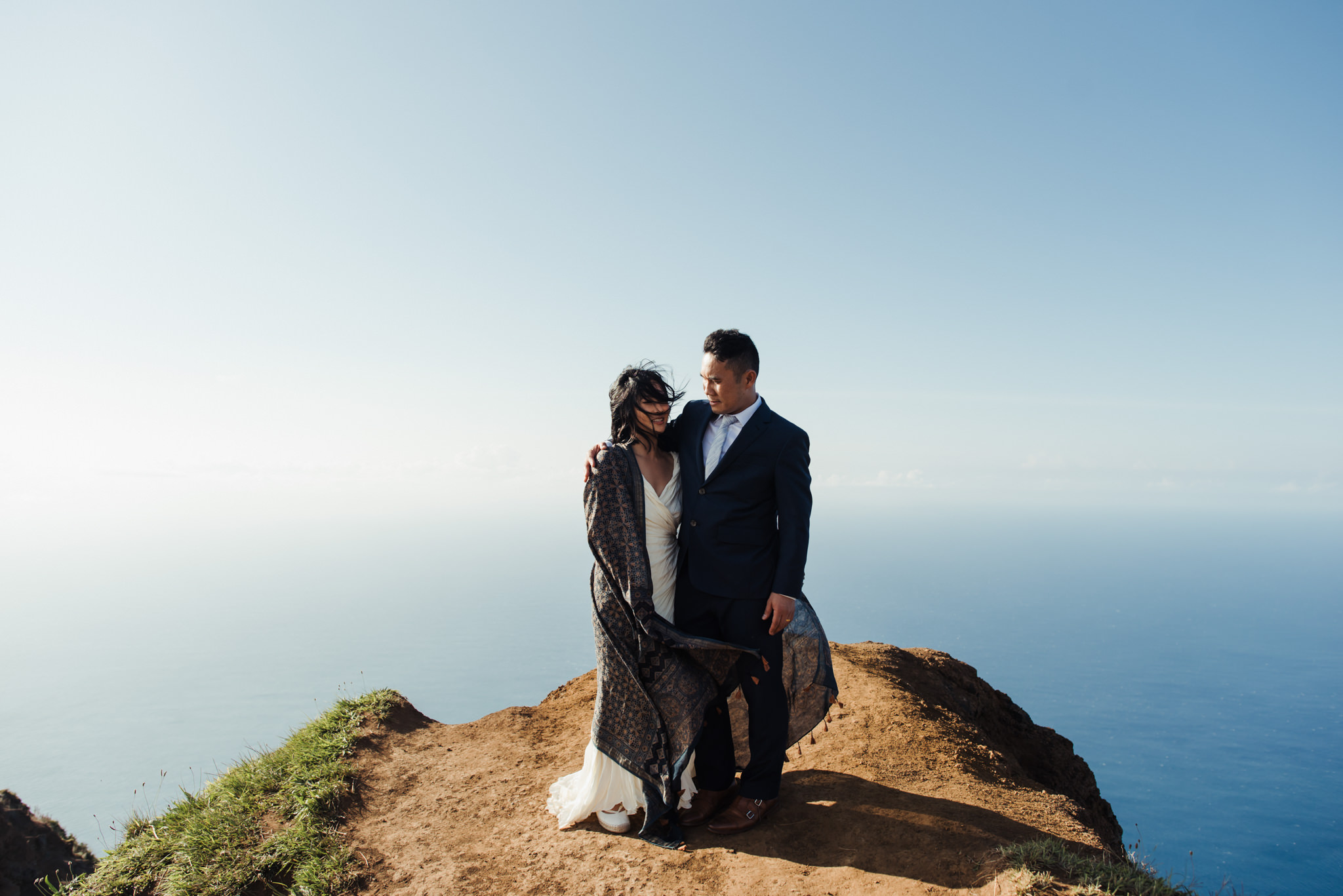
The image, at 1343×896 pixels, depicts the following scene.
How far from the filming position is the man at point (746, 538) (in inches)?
144

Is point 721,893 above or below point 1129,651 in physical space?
above

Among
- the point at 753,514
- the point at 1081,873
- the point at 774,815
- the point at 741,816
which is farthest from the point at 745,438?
the point at 1081,873

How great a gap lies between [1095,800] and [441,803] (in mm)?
6870

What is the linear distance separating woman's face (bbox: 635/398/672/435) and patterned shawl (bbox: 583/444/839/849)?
20 centimetres

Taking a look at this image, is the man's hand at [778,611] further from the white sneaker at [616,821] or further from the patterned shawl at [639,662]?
the white sneaker at [616,821]

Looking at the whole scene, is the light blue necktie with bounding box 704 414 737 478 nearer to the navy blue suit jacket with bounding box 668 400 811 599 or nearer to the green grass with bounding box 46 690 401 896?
the navy blue suit jacket with bounding box 668 400 811 599

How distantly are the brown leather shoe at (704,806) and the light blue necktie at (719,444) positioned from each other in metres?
2.02

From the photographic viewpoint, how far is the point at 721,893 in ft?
10.7

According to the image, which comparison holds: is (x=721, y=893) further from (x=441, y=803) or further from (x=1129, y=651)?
(x=1129, y=651)

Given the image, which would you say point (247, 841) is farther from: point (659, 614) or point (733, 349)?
point (733, 349)

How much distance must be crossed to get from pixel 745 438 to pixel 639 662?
152 cm

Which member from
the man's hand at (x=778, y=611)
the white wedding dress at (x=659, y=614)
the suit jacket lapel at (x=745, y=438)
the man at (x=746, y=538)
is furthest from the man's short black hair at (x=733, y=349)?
the man's hand at (x=778, y=611)

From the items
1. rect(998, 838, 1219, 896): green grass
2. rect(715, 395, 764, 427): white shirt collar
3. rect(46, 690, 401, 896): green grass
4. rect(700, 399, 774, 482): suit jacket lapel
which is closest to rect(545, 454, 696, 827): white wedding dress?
rect(700, 399, 774, 482): suit jacket lapel

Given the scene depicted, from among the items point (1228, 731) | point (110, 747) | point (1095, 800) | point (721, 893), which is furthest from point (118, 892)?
point (1228, 731)
